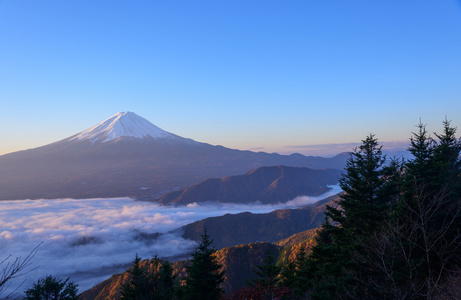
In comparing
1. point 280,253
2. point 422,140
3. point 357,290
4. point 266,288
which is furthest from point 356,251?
point 280,253

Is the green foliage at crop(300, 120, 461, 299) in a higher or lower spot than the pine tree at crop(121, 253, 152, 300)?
higher

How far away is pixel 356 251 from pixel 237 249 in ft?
483

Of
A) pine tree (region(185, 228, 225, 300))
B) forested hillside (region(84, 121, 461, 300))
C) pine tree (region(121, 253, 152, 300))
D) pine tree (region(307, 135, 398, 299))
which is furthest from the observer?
pine tree (region(185, 228, 225, 300))

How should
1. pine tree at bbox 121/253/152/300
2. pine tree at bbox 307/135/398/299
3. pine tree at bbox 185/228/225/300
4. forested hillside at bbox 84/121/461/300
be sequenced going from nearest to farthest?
forested hillside at bbox 84/121/461/300 < pine tree at bbox 307/135/398/299 < pine tree at bbox 121/253/152/300 < pine tree at bbox 185/228/225/300

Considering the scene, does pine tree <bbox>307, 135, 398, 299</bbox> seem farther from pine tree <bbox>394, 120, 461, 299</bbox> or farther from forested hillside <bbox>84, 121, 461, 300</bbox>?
pine tree <bbox>394, 120, 461, 299</bbox>

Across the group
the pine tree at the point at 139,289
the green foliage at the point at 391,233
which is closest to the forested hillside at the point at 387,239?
the green foliage at the point at 391,233

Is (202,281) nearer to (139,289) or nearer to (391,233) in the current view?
(139,289)

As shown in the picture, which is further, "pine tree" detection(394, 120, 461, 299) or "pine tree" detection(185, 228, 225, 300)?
"pine tree" detection(185, 228, 225, 300)

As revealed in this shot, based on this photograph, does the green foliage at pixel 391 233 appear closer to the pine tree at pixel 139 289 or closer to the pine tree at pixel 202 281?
the pine tree at pixel 202 281

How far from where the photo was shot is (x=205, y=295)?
77.5ft

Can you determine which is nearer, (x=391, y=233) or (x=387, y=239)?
(x=387, y=239)

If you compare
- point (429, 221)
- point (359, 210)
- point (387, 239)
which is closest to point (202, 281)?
point (359, 210)

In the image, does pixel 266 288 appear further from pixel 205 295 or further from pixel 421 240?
pixel 421 240

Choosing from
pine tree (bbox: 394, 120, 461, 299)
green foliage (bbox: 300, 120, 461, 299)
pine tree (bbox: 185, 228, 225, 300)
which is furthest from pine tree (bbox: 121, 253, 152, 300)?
pine tree (bbox: 394, 120, 461, 299)
